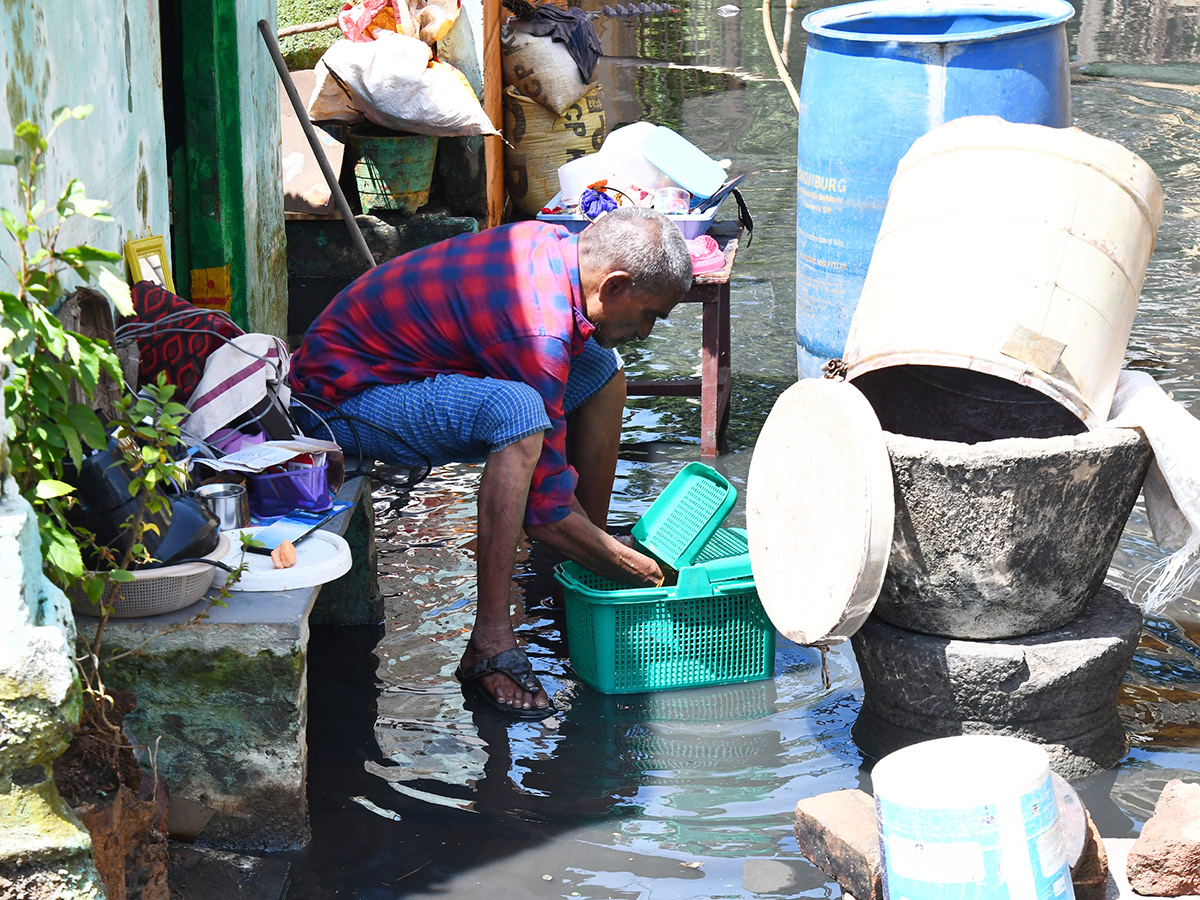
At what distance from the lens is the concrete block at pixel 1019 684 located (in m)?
2.92

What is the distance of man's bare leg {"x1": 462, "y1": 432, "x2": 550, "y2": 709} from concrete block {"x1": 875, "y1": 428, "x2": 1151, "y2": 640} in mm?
945

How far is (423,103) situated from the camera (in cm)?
619

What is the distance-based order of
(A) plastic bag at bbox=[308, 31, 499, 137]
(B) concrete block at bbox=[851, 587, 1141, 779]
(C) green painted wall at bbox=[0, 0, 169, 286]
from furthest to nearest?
1. (A) plastic bag at bbox=[308, 31, 499, 137]
2. (B) concrete block at bbox=[851, 587, 1141, 779]
3. (C) green painted wall at bbox=[0, 0, 169, 286]

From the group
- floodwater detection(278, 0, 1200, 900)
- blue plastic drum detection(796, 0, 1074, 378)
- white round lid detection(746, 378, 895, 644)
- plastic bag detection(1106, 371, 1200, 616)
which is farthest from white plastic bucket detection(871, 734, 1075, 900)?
blue plastic drum detection(796, 0, 1074, 378)

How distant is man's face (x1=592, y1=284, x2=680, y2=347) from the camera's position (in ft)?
11.5

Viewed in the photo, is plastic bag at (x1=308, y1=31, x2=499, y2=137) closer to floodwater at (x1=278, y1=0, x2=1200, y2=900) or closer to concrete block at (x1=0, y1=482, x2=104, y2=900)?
floodwater at (x1=278, y1=0, x2=1200, y2=900)

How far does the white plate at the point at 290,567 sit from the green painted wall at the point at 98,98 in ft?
2.58

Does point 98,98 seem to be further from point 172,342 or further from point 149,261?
point 172,342

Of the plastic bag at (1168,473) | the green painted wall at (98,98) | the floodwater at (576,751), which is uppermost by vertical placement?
the green painted wall at (98,98)

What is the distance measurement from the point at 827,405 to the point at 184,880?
1.61 metres

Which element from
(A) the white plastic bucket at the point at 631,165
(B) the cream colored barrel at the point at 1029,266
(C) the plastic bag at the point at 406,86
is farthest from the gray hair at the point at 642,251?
(C) the plastic bag at the point at 406,86

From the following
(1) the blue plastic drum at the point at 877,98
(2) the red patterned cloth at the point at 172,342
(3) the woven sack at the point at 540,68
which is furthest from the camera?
(3) the woven sack at the point at 540,68

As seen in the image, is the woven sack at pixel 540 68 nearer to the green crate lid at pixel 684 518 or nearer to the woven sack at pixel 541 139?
the woven sack at pixel 541 139

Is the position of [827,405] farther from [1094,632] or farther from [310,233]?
[310,233]
